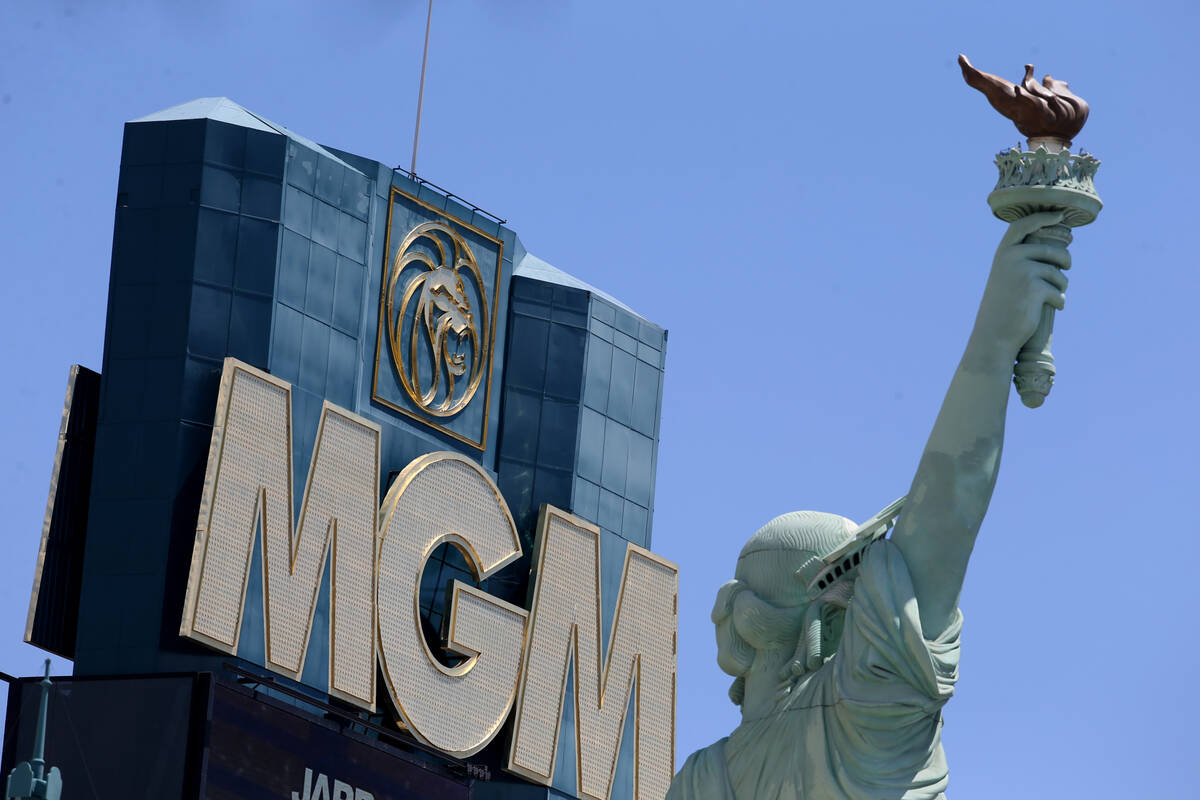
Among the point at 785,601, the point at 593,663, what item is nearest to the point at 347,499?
the point at 593,663

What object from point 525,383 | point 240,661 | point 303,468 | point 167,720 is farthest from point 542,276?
point 167,720

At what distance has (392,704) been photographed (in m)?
37.7

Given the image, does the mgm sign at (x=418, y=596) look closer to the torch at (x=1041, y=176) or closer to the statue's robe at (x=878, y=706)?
the statue's robe at (x=878, y=706)

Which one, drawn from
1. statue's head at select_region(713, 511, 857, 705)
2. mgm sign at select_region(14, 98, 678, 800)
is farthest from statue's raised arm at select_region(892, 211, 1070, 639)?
mgm sign at select_region(14, 98, 678, 800)

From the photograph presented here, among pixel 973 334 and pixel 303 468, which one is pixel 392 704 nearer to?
pixel 303 468

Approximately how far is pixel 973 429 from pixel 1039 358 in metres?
0.44

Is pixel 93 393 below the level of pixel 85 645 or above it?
above

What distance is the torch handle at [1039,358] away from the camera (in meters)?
11.6

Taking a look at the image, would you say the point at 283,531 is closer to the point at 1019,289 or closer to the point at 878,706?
the point at 878,706

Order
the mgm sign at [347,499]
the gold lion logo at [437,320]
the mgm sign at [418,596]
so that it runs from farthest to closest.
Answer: the gold lion logo at [437,320] → the mgm sign at [418,596] → the mgm sign at [347,499]

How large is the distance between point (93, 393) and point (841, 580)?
24.5m

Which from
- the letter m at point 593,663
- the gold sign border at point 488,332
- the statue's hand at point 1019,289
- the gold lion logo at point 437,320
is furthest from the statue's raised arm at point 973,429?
the letter m at point 593,663

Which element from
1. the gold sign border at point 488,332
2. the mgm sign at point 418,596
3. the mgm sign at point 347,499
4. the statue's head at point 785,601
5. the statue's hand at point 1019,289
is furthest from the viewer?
the gold sign border at point 488,332

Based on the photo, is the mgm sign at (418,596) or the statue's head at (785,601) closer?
the statue's head at (785,601)
